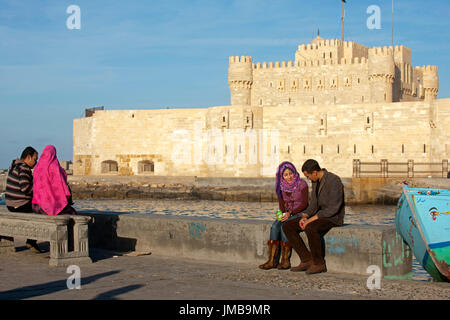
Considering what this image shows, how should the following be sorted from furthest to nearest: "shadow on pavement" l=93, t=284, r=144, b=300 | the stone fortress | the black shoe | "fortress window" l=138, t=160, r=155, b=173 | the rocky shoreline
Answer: "fortress window" l=138, t=160, r=155, b=173 → the stone fortress → the rocky shoreline → the black shoe → "shadow on pavement" l=93, t=284, r=144, b=300

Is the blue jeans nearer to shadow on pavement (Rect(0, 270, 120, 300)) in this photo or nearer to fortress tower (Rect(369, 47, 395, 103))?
shadow on pavement (Rect(0, 270, 120, 300))

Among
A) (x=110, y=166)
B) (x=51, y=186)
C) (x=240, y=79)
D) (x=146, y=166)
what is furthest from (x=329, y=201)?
(x=240, y=79)

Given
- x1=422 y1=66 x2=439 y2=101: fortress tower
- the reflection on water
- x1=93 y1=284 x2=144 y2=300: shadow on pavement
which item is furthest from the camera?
x1=422 y1=66 x2=439 y2=101: fortress tower

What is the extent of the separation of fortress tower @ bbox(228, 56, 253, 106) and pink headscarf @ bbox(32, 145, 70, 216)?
3357cm

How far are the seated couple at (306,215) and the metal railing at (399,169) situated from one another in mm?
23146

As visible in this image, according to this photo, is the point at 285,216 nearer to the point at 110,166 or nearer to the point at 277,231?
the point at 277,231

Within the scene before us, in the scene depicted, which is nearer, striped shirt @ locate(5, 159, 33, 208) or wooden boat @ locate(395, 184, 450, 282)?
wooden boat @ locate(395, 184, 450, 282)


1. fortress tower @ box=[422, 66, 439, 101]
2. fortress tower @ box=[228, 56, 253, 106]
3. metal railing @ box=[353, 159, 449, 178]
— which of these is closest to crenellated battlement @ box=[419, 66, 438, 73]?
fortress tower @ box=[422, 66, 439, 101]

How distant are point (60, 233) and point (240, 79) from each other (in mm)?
34616

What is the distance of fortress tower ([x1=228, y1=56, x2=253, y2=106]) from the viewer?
40188 mm

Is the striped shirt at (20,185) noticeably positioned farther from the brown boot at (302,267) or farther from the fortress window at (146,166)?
the fortress window at (146,166)

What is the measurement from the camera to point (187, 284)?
5184 millimetres
